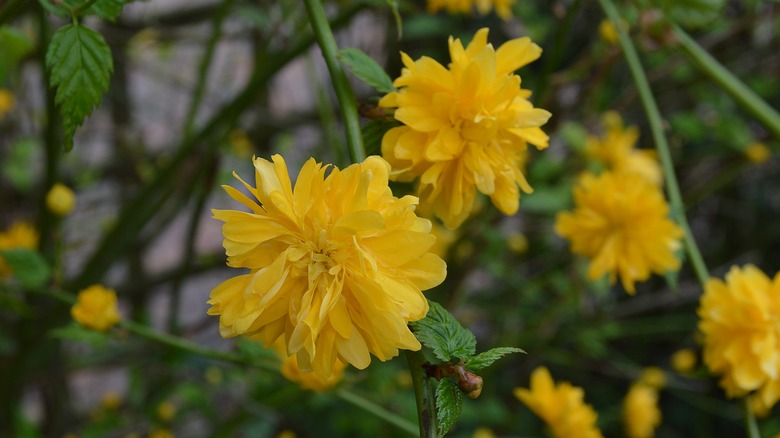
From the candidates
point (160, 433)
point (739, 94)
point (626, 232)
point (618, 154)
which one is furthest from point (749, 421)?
point (160, 433)

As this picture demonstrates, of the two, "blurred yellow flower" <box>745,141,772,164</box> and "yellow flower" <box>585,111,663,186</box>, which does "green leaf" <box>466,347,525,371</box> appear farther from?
"blurred yellow flower" <box>745,141,772,164</box>

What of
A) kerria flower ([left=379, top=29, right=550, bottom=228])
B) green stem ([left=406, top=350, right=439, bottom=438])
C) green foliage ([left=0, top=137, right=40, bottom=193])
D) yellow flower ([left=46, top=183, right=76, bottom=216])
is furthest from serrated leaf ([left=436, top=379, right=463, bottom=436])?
green foliage ([left=0, top=137, right=40, bottom=193])

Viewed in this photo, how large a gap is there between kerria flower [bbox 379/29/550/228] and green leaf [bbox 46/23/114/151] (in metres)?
0.20

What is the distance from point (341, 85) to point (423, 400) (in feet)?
0.74

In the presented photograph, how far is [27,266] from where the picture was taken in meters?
0.97

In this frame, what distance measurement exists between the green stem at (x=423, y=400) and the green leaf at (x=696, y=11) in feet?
2.24

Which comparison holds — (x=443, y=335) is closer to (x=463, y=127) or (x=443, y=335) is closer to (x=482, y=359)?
(x=482, y=359)

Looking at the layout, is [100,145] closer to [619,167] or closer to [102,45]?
[619,167]

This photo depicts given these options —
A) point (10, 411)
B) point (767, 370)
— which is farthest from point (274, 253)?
point (10, 411)

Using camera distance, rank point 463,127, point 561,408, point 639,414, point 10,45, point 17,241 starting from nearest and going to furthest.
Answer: point 463,127 < point 10,45 < point 561,408 < point 17,241 < point 639,414

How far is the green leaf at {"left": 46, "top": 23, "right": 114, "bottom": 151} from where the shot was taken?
520mm

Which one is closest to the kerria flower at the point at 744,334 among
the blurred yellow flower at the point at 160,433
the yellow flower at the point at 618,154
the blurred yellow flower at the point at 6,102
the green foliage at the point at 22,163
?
the yellow flower at the point at 618,154

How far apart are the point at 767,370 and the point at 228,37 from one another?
150 cm

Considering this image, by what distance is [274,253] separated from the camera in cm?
49
